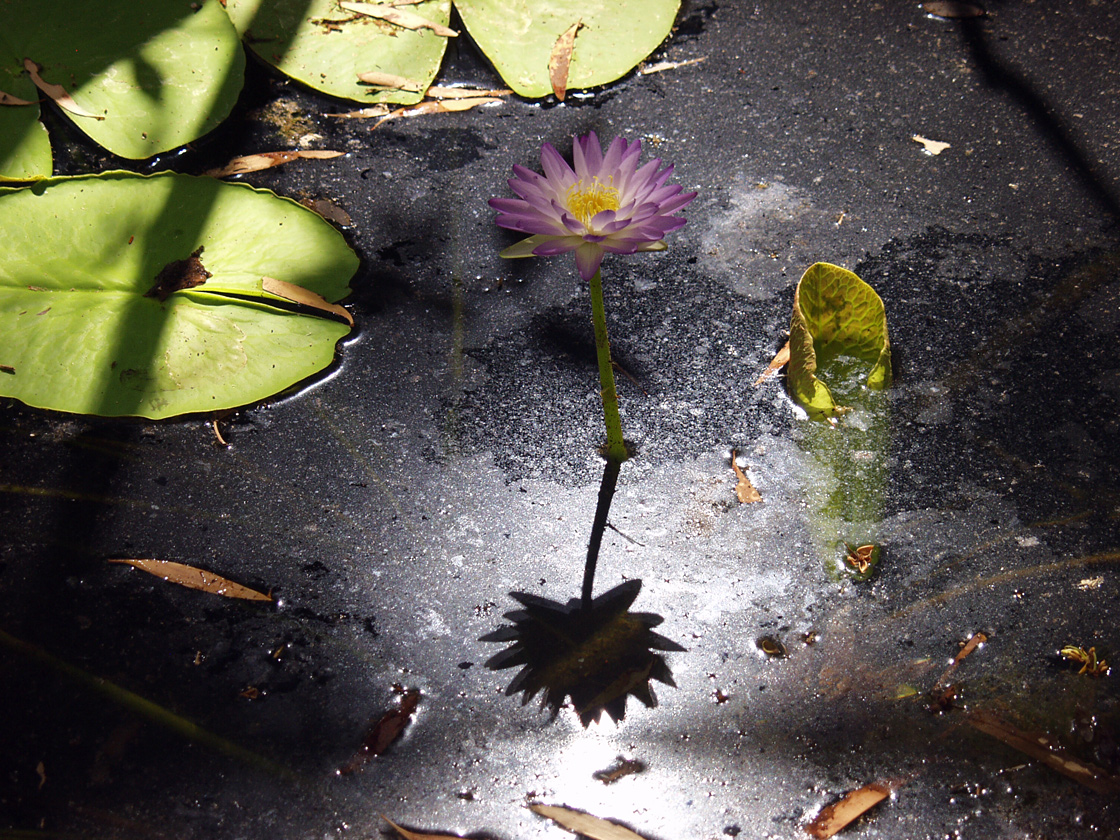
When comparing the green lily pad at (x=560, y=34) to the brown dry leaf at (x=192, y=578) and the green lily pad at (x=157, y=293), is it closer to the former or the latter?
the green lily pad at (x=157, y=293)

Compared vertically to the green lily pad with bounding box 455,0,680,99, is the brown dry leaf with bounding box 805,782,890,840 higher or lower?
lower

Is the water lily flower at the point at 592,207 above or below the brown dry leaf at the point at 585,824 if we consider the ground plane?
above

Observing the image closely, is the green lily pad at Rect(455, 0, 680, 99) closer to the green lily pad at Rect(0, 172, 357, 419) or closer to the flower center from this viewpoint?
the green lily pad at Rect(0, 172, 357, 419)

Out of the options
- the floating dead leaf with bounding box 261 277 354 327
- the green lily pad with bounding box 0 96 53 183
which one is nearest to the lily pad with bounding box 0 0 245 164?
the green lily pad with bounding box 0 96 53 183

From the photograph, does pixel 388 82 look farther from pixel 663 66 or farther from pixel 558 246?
pixel 558 246

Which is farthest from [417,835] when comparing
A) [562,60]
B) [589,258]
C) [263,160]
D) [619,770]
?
[562,60]

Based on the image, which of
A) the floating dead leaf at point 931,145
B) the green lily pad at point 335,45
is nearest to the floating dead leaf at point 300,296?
the green lily pad at point 335,45

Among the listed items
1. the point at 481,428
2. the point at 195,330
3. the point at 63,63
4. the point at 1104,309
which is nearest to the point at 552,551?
the point at 481,428

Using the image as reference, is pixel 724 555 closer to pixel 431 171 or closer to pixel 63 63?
pixel 431 171
